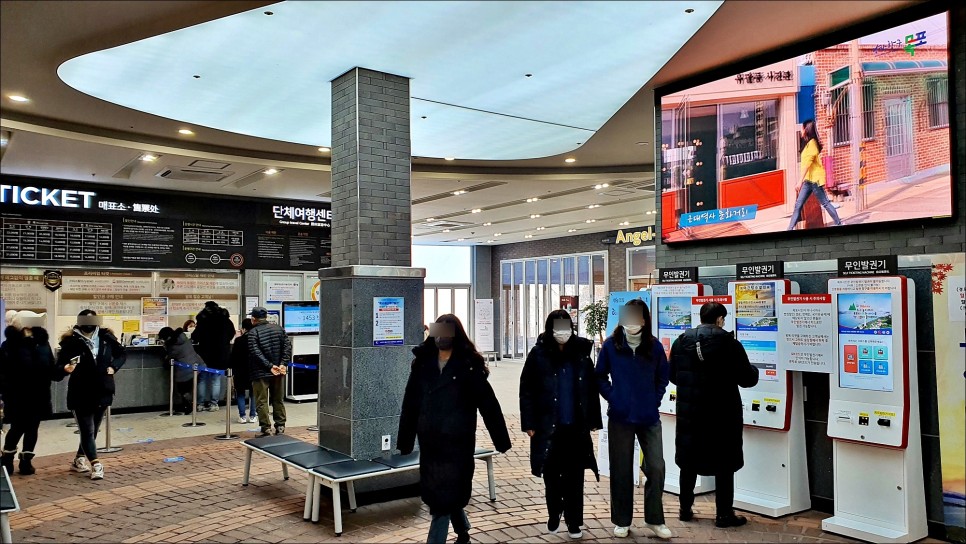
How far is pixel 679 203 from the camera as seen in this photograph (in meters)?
6.39

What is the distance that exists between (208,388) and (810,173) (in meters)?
8.94

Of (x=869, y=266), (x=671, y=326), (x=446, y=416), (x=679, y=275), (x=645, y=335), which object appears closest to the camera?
(x=446, y=416)

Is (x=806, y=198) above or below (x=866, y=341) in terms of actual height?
above

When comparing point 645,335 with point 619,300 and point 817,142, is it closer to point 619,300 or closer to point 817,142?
Result: point 619,300

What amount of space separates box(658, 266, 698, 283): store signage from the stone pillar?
221cm

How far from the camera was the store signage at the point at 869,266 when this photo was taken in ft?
15.3

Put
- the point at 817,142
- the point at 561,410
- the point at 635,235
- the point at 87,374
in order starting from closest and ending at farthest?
1. the point at 561,410
2. the point at 817,142
3. the point at 87,374
4. the point at 635,235

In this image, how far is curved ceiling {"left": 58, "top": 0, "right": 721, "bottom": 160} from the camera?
4.65m

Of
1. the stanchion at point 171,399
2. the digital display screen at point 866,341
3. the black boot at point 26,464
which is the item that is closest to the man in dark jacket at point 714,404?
the digital display screen at point 866,341

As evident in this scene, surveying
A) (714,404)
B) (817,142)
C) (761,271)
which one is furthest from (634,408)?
(817,142)

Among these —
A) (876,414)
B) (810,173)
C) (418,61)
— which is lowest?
(876,414)

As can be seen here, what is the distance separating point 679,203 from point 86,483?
19.9ft

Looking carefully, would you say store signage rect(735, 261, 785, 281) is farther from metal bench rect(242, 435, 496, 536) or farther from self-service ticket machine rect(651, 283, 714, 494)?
metal bench rect(242, 435, 496, 536)

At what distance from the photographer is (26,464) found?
263 inches
